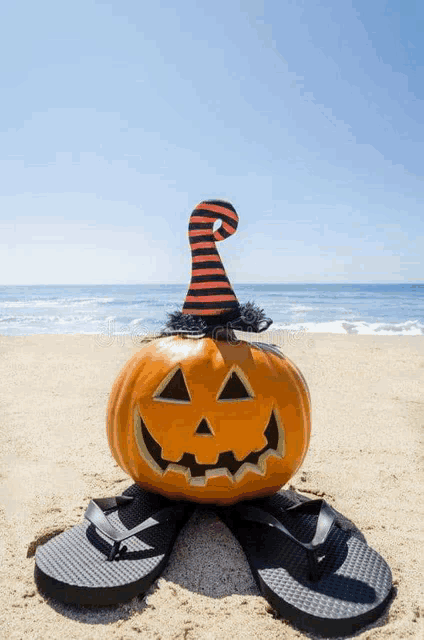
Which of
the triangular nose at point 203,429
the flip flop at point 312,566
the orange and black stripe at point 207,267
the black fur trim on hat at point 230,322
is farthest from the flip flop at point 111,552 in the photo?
the orange and black stripe at point 207,267

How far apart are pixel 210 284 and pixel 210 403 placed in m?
0.74

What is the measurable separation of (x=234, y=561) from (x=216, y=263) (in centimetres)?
173

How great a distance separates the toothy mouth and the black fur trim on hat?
1.80 feet

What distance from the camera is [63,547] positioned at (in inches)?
103

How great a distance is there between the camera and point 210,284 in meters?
2.89

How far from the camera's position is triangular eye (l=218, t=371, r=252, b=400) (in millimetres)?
2702

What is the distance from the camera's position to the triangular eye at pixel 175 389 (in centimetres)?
274

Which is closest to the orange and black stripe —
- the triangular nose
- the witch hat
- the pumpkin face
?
the witch hat

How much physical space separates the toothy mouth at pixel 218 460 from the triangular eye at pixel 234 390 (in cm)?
21

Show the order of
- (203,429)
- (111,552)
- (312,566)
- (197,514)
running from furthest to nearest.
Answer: (197,514) → (203,429) → (111,552) → (312,566)

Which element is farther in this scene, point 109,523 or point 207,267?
point 207,267

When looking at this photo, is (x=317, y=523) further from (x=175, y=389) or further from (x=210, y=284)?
(x=210, y=284)

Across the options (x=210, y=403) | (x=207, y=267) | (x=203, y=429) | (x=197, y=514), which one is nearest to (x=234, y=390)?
(x=210, y=403)

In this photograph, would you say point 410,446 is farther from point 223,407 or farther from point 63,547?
point 63,547
